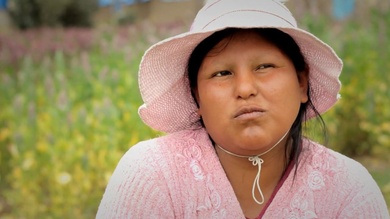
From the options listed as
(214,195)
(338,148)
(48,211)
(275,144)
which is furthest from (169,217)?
(338,148)

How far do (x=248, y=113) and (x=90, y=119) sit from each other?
7.07 feet

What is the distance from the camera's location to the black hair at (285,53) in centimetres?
159

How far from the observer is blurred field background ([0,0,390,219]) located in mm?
3451

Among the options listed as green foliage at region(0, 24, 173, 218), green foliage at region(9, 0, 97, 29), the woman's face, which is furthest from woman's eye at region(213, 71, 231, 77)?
green foliage at region(9, 0, 97, 29)

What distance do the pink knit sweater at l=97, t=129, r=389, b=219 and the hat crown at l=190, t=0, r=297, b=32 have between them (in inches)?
12.5

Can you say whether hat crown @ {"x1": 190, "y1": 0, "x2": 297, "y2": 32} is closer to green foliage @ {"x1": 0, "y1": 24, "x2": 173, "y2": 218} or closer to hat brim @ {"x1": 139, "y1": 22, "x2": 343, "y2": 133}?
hat brim @ {"x1": 139, "y1": 22, "x2": 343, "y2": 133}

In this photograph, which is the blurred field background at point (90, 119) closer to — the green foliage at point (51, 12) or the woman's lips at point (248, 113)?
the woman's lips at point (248, 113)

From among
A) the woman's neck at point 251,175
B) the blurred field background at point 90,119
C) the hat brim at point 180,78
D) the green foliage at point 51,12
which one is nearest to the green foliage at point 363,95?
the blurred field background at point 90,119

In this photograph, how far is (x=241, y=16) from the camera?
156cm

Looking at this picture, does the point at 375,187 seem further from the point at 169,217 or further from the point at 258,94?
the point at 169,217

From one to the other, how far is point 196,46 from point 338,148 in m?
3.76

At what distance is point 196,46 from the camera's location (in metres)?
1.66

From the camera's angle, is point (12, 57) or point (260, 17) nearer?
point (260, 17)

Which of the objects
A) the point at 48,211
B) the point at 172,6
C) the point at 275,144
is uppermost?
the point at 275,144
